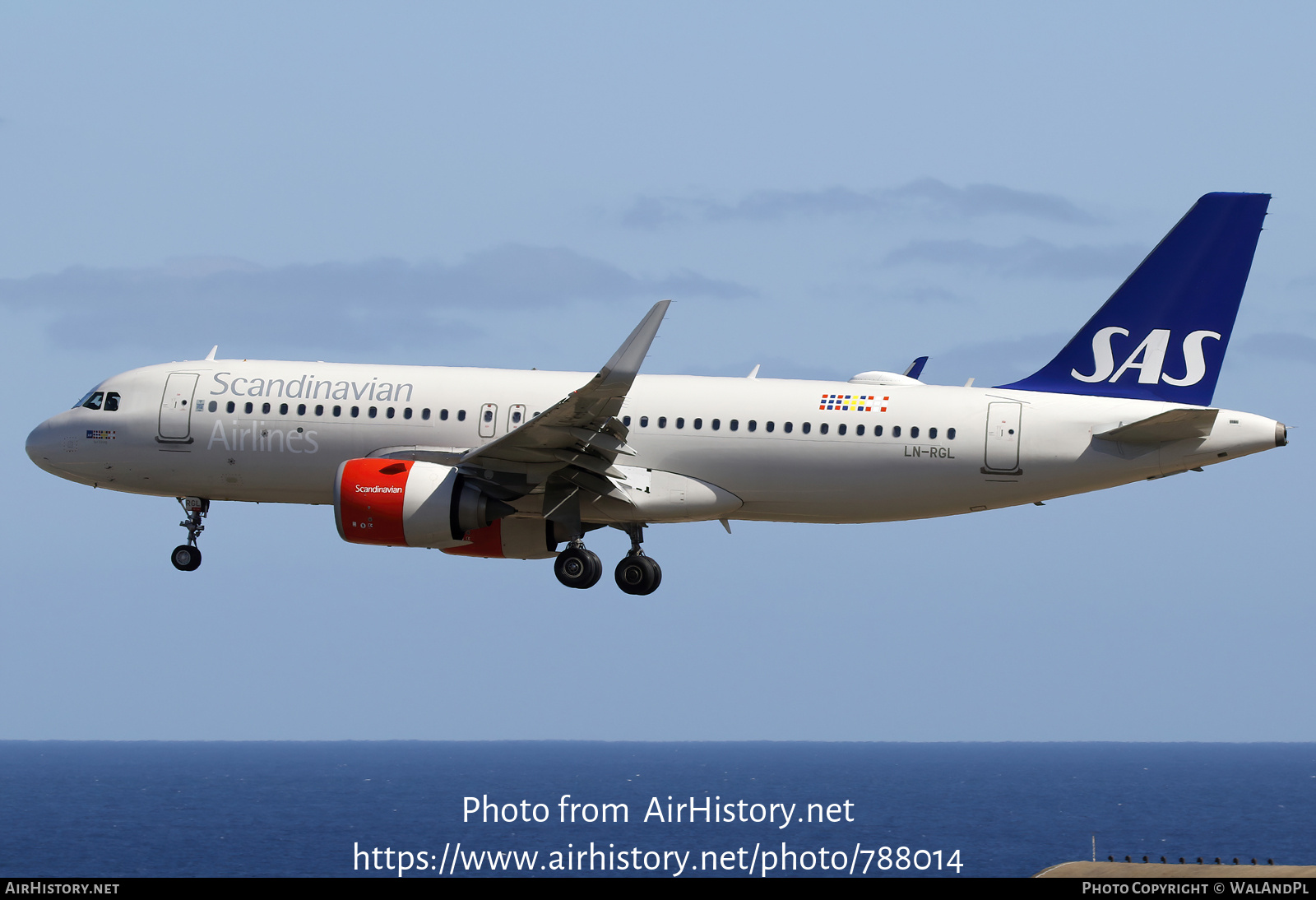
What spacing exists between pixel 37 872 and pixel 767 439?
149614 millimetres

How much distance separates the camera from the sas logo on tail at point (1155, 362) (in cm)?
3769

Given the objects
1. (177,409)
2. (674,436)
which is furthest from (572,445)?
(177,409)

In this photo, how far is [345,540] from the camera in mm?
35094

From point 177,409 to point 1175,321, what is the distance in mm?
25298

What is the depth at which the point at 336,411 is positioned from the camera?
3738 cm

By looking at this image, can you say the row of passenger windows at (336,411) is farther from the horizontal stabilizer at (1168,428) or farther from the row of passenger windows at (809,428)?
the horizontal stabilizer at (1168,428)

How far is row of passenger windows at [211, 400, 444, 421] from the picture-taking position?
37.0 m

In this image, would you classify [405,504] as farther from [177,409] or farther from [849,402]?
[849,402]

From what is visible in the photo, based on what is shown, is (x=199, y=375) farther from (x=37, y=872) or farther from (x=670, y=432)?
(x=37, y=872)
